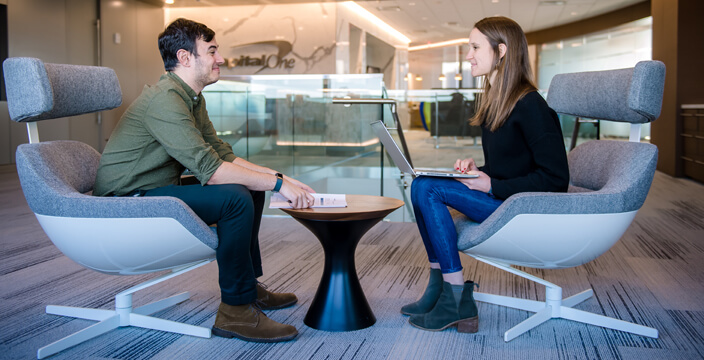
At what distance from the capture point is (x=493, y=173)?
2.31 metres

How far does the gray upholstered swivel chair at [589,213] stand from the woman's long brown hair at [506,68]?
31 cm

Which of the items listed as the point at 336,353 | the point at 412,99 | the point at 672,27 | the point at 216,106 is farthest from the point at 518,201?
the point at 672,27

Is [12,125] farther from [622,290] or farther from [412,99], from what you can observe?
[622,290]

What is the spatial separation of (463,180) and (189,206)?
0.98 m

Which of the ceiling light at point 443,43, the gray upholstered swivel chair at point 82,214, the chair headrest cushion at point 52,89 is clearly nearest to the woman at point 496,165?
the gray upholstered swivel chair at point 82,214

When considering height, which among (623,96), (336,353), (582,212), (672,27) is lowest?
(336,353)

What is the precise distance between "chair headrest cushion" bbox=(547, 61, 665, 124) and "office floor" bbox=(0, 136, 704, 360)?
0.80 metres

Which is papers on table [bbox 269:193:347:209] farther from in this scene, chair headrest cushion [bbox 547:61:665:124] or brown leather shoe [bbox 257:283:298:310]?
chair headrest cushion [bbox 547:61:665:124]

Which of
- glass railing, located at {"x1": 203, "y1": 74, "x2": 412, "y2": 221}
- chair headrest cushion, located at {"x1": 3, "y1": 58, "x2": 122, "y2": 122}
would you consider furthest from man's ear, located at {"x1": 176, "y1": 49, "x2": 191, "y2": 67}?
glass railing, located at {"x1": 203, "y1": 74, "x2": 412, "y2": 221}

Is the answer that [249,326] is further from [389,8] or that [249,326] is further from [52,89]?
[389,8]

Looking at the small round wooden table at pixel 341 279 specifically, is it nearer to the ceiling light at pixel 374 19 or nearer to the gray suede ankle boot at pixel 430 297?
the gray suede ankle boot at pixel 430 297

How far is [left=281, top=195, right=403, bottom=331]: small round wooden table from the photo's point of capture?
222 centimetres

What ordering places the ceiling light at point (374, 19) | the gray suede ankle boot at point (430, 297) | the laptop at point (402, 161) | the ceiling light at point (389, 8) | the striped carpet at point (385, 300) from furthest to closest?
the ceiling light at point (374, 19) → the ceiling light at point (389, 8) → the gray suede ankle boot at point (430, 297) → the laptop at point (402, 161) → the striped carpet at point (385, 300)

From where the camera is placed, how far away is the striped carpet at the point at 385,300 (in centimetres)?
204
